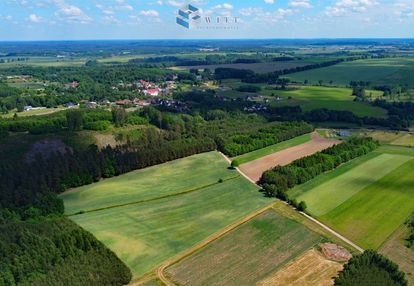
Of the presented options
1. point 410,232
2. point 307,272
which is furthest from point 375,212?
point 307,272

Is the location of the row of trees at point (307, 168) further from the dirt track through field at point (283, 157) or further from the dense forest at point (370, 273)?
the dense forest at point (370, 273)

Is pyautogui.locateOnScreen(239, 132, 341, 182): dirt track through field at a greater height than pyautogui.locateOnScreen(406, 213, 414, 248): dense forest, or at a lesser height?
greater

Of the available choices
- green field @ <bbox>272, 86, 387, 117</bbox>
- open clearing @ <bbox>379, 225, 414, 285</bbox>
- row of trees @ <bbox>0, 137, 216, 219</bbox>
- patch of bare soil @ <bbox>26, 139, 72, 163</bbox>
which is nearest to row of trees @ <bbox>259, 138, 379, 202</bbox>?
open clearing @ <bbox>379, 225, 414, 285</bbox>

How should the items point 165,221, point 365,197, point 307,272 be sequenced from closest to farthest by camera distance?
point 307,272, point 165,221, point 365,197

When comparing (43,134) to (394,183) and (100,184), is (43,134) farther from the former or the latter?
(394,183)

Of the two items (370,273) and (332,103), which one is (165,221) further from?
(332,103)

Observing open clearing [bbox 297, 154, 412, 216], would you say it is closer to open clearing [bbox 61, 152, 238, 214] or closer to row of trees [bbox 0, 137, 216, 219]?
open clearing [bbox 61, 152, 238, 214]

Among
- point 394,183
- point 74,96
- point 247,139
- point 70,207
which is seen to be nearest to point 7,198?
point 70,207
